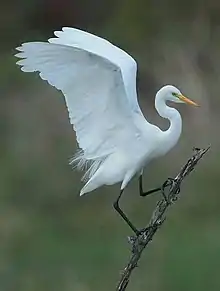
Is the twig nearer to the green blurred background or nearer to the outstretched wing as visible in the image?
the outstretched wing

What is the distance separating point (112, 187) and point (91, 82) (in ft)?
8.61

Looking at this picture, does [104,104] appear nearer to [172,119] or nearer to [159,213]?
[172,119]

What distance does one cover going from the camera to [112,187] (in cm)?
509

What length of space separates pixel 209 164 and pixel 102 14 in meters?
2.79

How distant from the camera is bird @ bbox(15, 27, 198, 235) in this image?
2.41 metres

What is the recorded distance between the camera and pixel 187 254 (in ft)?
14.4

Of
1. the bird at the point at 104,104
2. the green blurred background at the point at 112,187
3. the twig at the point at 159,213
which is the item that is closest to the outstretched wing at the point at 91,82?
the bird at the point at 104,104

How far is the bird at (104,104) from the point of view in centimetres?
241

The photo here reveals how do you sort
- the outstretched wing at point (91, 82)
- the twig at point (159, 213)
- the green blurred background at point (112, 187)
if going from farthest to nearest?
the green blurred background at point (112, 187)
the outstretched wing at point (91, 82)
the twig at point (159, 213)

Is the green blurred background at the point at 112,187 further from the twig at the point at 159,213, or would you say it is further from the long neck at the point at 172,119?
the twig at the point at 159,213

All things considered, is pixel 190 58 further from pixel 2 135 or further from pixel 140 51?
pixel 2 135

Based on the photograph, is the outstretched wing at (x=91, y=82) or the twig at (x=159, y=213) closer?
the twig at (x=159, y=213)

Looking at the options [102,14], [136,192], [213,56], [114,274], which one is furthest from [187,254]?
[102,14]

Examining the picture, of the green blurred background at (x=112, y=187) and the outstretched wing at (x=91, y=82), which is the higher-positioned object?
the green blurred background at (x=112, y=187)
